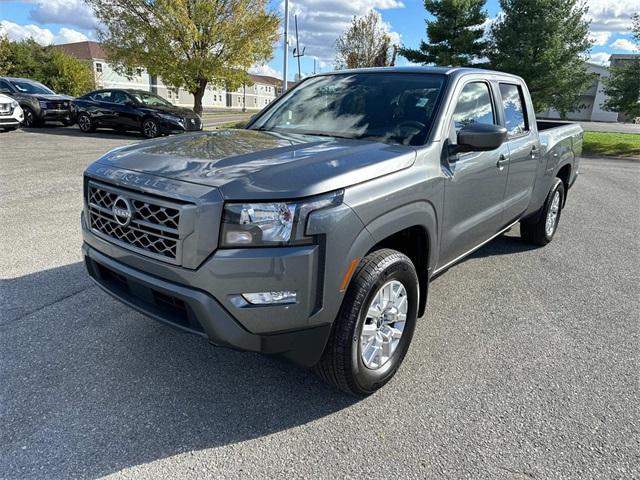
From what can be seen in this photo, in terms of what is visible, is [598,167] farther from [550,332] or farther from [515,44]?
[550,332]

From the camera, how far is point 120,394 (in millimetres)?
2666

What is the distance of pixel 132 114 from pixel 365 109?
14.4m

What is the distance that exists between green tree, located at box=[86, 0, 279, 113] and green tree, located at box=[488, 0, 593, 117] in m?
11.6

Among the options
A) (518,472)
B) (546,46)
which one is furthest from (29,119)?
(546,46)

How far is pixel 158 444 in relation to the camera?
91.2 inches

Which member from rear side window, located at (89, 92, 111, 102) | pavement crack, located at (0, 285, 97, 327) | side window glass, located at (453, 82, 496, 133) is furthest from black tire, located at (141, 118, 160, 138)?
side window glass, located at (453, 82, 496, 133)

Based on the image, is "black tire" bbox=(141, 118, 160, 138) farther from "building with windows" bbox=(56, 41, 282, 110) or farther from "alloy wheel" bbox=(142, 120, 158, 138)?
"building with windows" bbox=(56, 41, 282, 110)

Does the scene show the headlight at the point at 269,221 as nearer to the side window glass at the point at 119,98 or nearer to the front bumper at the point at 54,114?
the side window glass at the point at 119,98

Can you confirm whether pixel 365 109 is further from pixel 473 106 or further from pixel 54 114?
pixel 54 114

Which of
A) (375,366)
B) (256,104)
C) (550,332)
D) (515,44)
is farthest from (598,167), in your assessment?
(256,104)

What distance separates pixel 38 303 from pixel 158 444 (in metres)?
2.06

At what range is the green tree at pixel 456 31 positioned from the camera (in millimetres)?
25000

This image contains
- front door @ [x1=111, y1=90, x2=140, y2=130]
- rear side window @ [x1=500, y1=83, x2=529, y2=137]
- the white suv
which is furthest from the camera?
front door @ [x1=111, y1=90, x2=140, y2=130]

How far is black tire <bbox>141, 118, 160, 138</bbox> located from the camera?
1541 cm
